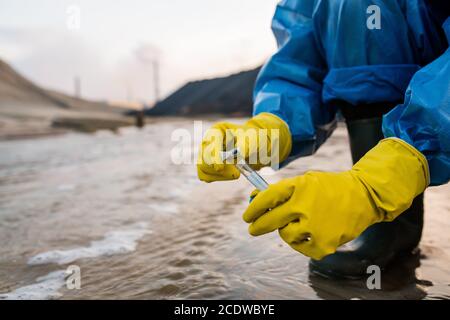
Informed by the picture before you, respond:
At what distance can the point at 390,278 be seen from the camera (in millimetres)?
1115

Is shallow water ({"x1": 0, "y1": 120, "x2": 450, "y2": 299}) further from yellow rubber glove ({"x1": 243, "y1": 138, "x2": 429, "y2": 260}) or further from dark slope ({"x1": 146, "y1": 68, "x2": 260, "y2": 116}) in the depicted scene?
dark slope ({"x1": 146, "y1": 68, "x2": 260, "y2": 116})

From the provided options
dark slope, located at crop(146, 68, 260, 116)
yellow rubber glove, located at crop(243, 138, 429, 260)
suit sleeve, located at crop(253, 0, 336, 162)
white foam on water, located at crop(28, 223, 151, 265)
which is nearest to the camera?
yellow rubber glove, located at crop(243, 138, 429, 260)

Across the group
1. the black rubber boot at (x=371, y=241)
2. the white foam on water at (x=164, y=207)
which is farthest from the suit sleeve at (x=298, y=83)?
the white foam on water at (x=164, y=207)

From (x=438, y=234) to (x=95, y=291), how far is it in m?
1.08

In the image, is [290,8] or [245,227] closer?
[290,8]

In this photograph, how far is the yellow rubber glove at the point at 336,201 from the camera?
75cm

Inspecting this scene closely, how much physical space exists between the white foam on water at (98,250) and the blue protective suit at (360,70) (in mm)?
644

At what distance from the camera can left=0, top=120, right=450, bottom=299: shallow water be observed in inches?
42.5

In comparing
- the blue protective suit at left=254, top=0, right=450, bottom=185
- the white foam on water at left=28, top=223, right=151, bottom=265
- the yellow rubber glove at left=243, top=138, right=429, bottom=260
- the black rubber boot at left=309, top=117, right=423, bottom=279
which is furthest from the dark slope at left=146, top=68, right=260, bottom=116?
the yellow rubber glove at left=243, top=138, right=429, bottom=260

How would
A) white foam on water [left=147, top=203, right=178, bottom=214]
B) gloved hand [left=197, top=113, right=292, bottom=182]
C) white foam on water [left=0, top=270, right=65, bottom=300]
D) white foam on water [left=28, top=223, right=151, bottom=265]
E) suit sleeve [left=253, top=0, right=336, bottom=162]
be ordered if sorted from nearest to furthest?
1. gloved hand [left=197, top=113, right=292, bottom=182]
2. white foam on water [left=0, top=270, right=65, bottom=300]
3. suit sleeve [left=253, top=0, right=336, bottom=162]
4. white foam on water [left=28, top=223, right=151, bottom=265]
5. white foam on water [left=147, top=203, right=178, bottom=214]

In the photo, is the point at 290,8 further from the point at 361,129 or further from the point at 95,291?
the point at 95,291

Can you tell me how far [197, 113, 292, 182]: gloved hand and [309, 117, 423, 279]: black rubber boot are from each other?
0.68 ft

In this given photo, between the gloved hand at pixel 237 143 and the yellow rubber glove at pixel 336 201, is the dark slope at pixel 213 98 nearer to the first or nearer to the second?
the gloved hand at pixel 237 143
